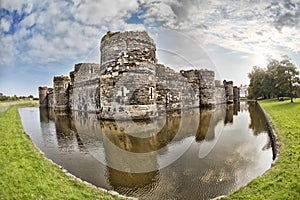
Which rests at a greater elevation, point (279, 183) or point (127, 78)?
point (127, 78)

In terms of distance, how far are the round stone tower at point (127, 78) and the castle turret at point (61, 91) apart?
14.0m

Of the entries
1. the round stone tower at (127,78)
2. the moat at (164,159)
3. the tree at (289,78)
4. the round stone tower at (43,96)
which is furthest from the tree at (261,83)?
the round stone tower at (43,96)

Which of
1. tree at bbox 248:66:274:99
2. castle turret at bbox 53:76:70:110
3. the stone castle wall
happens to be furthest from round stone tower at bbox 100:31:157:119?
tree at bbox 248:66:274:99

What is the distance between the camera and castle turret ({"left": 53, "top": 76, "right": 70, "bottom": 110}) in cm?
2484

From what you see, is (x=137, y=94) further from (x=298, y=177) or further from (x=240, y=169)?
(x=298, y=177)

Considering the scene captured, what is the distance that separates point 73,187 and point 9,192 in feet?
3.43

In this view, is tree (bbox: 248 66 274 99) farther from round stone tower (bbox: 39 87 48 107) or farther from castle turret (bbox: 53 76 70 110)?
round stone tower (bbox: 39 87 48 107)

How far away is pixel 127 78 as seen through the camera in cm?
1217

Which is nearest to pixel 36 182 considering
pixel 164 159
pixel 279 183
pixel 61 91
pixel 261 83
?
pixel 164 159

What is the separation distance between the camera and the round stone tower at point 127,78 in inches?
477

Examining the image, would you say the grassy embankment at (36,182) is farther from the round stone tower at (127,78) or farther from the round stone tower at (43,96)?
the round stone tower at (43,96)

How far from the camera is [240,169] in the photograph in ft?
16.6

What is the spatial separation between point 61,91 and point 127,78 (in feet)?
51.3

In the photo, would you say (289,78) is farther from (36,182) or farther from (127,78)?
(36,182)
